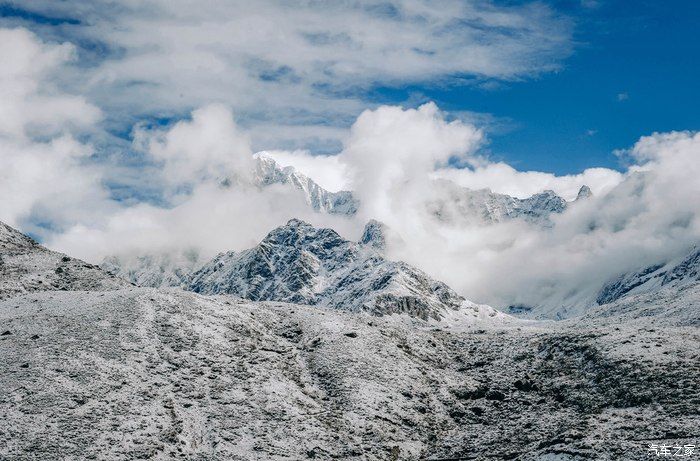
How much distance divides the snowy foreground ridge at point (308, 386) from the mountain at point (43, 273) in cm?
585

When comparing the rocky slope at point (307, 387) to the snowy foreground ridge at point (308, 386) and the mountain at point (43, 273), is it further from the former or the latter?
the mountain at point (43, 273)

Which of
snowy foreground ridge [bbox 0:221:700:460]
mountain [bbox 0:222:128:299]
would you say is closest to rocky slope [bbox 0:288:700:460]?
snowy foreground ridge [bbox 0:221:700:460]

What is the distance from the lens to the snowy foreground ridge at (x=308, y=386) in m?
38.6

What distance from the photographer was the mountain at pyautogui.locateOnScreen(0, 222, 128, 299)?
68.1 m

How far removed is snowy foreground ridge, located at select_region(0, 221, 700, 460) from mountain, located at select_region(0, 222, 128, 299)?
585 cm

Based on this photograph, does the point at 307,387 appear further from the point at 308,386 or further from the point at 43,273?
the point at 43,273

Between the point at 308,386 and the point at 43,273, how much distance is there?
39.8m

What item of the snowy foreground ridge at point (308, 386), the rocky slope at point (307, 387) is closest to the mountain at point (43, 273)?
the snowy foreground ridge at point (308, 386)

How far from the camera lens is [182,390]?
1753 inches

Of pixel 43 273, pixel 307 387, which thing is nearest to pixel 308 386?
pixel 307 387

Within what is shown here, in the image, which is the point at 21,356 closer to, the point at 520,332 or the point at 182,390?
the point at 182,390

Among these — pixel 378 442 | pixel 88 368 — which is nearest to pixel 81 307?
pixel 88 368

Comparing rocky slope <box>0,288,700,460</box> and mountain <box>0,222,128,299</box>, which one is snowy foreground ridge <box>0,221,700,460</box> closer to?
rocky slope <box>0,288,700,460</box>

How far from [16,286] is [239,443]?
39.9 meters
